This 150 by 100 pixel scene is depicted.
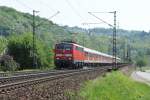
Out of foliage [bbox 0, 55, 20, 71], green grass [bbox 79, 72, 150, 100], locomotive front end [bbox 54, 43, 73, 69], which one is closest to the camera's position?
green grass [bbox 79, 72, 150, 100]

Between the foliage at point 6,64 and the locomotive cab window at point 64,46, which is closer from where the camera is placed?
the locomotive cab window at point 64,46

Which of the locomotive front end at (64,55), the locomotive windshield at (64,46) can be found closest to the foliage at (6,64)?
the locomotive front end at (64,55)

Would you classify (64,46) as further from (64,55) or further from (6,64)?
(6,64)

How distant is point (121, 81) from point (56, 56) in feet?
70.0

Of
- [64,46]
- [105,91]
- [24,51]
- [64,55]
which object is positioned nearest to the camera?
[105,91]

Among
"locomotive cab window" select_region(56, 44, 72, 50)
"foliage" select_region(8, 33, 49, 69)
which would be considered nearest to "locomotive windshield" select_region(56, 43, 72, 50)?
"locomotive cab window" select_region(56, 44, 72, 50)

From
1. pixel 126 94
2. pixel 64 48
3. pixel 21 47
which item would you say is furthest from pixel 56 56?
pixel 21 47

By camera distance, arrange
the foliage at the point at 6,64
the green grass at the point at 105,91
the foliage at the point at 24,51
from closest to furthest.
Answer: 1. the green grass at the point at 105,91
2. the foliage at the point at 6,64
3. the foliage at the point at 24,51

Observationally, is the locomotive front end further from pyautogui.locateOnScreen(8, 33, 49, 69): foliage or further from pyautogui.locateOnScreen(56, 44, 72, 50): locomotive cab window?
pyautogui.locateOnScreen(8, 33, 49, 69): foliage

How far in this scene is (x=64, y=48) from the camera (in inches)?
2479

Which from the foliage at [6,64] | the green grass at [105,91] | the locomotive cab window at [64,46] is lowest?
the green grass at [105,91]

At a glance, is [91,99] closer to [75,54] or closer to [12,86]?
[12,86]

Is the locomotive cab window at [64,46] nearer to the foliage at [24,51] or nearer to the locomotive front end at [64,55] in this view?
the locomotive front end at [64,55]

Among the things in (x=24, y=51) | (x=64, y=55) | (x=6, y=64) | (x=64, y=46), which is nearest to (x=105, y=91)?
Answer: (x=64, y=55)
